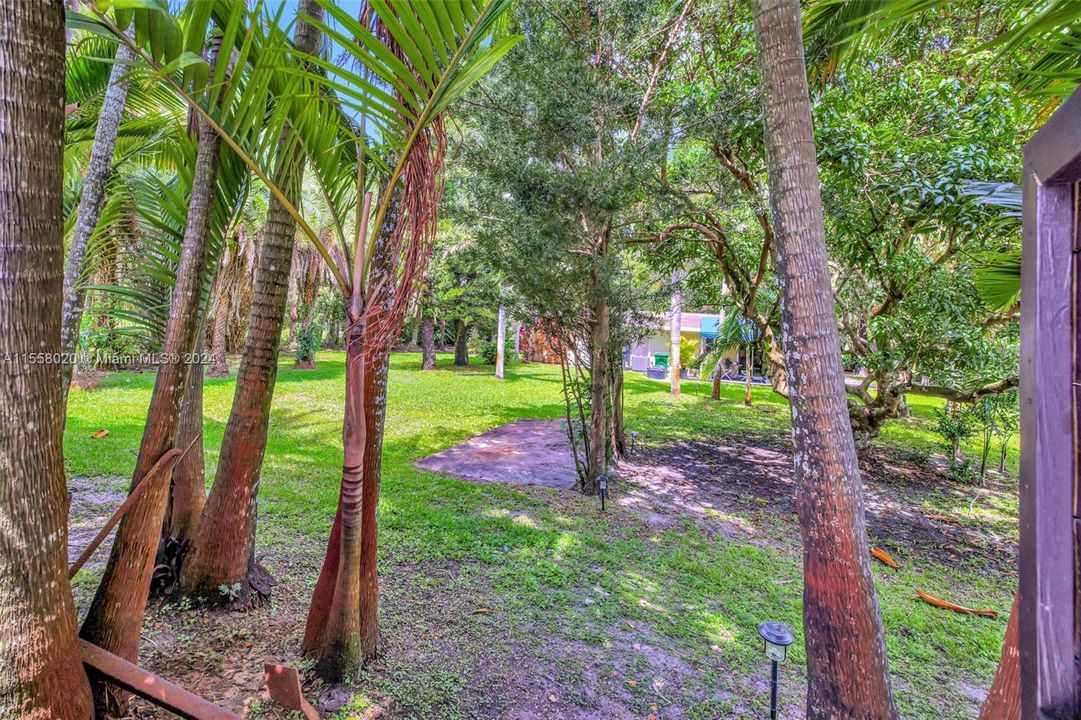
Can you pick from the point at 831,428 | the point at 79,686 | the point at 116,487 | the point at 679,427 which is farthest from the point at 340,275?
the point at 679,427

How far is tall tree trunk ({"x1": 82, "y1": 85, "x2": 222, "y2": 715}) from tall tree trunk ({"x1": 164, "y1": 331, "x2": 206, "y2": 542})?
744mm

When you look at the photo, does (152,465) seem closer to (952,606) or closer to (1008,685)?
(1008,685)

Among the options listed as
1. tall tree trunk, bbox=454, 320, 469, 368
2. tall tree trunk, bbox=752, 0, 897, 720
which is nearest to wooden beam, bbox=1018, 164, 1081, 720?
tall tree trunk, bbox=752, 0, 897, 720

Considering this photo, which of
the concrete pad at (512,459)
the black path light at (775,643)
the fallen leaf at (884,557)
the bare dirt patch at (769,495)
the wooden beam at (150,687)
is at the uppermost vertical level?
the wooden beam at (150,687)

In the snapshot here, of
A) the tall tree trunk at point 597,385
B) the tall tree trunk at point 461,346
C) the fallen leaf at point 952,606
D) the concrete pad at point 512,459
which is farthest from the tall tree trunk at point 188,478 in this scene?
the tall tree trunk at point 461,346

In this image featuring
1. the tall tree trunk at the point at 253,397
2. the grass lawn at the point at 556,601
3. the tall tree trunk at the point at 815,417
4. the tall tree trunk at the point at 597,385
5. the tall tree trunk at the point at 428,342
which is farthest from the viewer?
the tall tree trunk at the point at 428,342

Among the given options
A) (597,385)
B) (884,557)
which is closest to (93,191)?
(597,385)

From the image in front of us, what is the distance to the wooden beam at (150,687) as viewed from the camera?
1422 millimetres

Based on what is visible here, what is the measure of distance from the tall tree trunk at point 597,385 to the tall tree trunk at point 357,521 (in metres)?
2.99

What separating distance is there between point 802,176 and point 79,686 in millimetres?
2798

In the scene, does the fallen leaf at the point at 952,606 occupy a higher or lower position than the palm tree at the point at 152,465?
lower

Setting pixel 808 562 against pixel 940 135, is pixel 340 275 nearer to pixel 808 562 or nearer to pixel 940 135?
pixel 808 562

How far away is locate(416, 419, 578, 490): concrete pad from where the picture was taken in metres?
5.83

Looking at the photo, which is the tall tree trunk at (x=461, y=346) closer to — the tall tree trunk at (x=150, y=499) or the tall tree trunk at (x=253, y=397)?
the tall tree trunk at (x=253, y=397)
